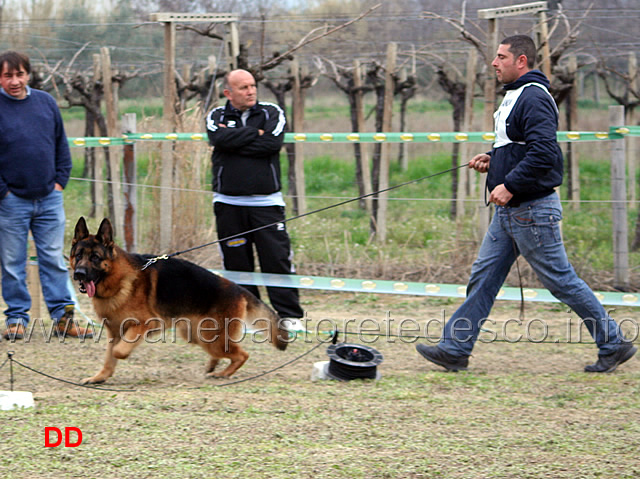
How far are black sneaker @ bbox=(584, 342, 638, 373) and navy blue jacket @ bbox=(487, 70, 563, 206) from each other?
121cm

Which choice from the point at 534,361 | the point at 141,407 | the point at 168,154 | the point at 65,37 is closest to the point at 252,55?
the point at 65,37

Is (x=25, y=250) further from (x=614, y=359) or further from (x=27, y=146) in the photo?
(x=614, y=359)

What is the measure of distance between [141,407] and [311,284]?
8.33 ft

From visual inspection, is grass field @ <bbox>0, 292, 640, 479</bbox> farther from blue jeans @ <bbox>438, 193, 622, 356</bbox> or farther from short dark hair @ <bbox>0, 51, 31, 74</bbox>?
short dark hair @ <bbox>0, 51, 31, 74</bbox>

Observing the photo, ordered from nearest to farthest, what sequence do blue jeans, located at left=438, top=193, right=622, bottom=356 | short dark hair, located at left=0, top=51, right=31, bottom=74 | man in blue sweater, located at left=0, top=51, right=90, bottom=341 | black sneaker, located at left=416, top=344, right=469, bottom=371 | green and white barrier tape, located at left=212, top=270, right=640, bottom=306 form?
blue jeans, located at left=438, top=193, right=622, bottom=356 < black sneaker, located at left=416, top=344, right=469, bottom=371 < short dark hair, located at left=0, top=51, right=31, bottom=74 < man in blue sweater, located at left=0, top=51, right=90, bottom=341 < green and white barrier tape, located at left=212, top=270, right=640, bottom=306

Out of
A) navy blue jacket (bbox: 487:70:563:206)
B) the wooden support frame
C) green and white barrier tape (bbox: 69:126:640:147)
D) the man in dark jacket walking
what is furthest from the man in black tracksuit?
the wooden support frame

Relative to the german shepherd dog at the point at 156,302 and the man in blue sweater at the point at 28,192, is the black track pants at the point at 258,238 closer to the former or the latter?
the german shepherd dog at the point at 156,302

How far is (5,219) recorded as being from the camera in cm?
611

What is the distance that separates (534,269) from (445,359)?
859 millimetres

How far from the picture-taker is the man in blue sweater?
599cm

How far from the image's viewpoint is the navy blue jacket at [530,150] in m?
4.77

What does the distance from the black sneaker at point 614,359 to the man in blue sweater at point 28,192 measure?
398 cm

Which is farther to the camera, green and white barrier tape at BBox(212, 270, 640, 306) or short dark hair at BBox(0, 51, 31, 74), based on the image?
green and white barrier tape at BBox(212, 270, 640, 306)

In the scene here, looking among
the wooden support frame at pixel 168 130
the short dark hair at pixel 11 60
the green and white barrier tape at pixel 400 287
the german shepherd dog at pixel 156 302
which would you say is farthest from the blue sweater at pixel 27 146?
the wooden support frame at pixel 168 130
